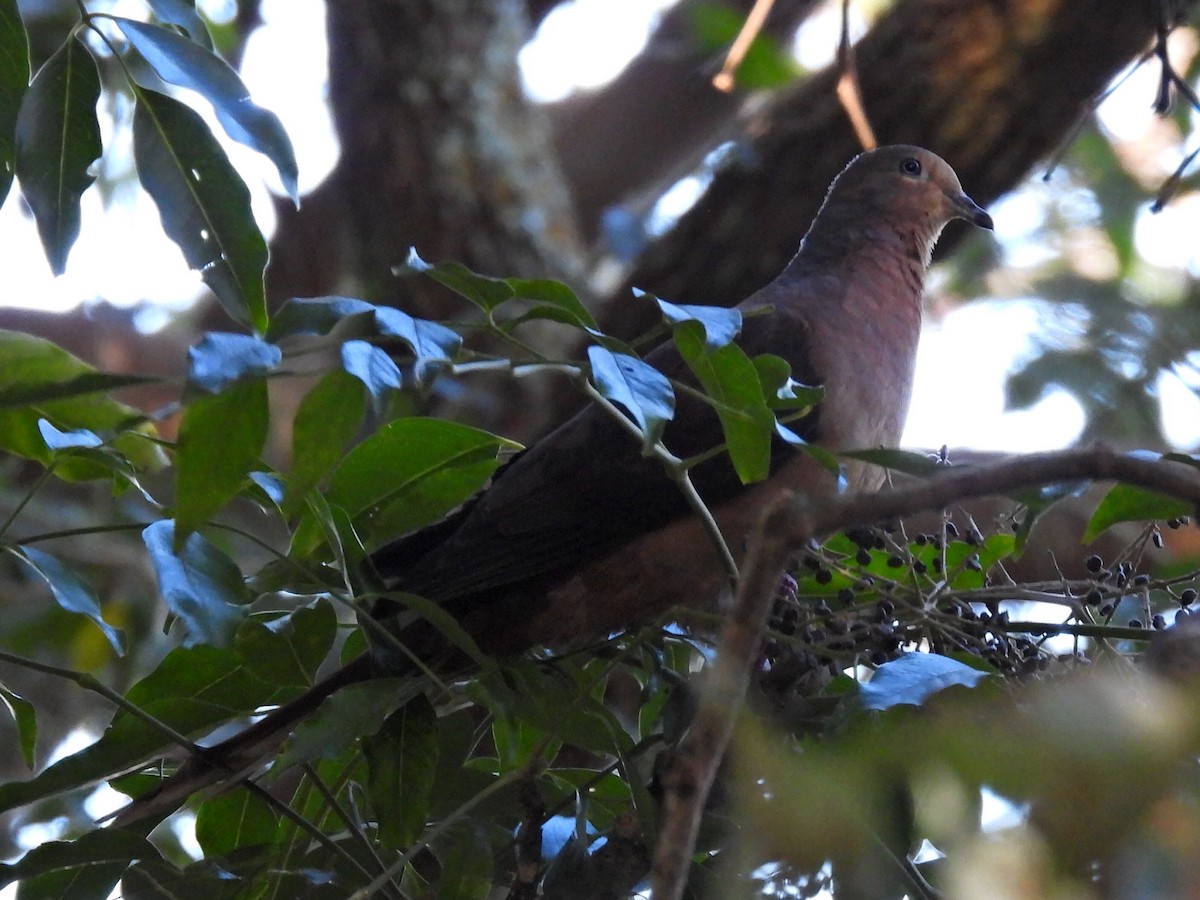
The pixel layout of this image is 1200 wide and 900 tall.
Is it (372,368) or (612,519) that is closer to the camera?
(372,368)

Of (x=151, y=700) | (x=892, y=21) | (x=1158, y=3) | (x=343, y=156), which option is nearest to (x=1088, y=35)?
(x=892, y=21)

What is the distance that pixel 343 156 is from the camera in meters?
3.54

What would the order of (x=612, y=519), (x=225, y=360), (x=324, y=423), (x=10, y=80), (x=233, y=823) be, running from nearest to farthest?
(x=225, y=360) < (x=324, y=423) < (x=10, y=80) < (x=233, y=823) < (x=612, y=519)

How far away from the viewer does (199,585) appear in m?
1.12

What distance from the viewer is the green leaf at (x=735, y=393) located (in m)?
1.09

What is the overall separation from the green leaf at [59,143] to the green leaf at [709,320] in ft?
1.81

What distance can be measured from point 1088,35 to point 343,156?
191cm

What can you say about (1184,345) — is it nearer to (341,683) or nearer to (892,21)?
(892,21)

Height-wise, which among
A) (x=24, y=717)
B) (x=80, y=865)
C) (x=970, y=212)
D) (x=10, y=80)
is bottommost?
(x=80, y=865)

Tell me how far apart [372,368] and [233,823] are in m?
0.63

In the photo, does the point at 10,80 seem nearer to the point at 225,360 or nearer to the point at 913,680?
the point at 225,360

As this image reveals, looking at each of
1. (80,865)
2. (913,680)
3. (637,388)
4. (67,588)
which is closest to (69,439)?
(67,588)

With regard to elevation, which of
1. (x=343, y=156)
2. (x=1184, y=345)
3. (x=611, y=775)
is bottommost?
(x=611, y=775)

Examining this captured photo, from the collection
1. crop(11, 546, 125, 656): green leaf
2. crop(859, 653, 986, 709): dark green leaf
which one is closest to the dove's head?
crop(859, 653, 986, 709): dark green leaf
